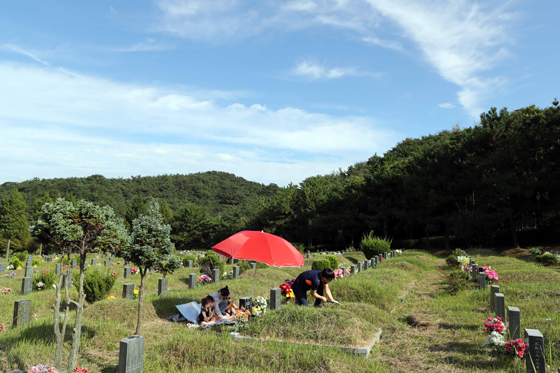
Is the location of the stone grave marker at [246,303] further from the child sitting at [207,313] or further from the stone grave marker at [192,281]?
the stone grave marker at [192,281]

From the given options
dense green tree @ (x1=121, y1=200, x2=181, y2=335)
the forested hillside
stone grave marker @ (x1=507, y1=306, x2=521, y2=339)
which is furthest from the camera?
the forested hillside

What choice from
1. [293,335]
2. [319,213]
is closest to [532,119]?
[319,213]

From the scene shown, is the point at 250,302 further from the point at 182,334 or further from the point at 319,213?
the point at 319,213

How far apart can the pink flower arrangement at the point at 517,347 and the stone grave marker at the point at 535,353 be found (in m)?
0.22

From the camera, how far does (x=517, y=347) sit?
465 cm

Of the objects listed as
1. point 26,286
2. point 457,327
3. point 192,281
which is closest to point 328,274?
point 457,327

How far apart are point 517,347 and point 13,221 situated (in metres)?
47.5

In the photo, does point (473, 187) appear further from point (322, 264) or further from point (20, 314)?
point (20, 314)

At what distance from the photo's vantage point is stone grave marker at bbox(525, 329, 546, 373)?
13.9ft

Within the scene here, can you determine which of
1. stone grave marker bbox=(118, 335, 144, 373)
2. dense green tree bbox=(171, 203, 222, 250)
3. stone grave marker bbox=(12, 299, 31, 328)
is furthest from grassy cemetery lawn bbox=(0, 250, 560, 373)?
dense green tree bbox=(171, 203, 222, 250)

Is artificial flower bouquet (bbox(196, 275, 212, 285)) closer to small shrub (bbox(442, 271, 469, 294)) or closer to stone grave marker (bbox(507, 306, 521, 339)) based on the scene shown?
small shrub (bbox(442, 271, 469, 294))

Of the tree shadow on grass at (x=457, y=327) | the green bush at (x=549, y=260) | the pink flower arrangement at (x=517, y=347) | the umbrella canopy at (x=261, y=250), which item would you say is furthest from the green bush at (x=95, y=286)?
the green bush at (x=549, y=260)

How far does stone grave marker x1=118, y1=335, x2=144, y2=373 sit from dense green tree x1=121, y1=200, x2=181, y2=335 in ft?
5.97

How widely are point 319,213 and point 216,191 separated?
63.5m
